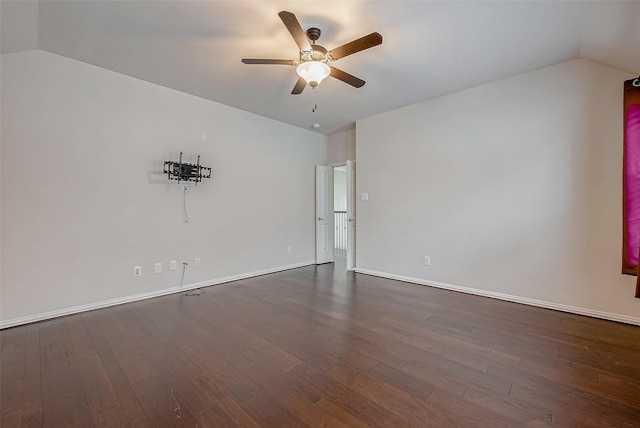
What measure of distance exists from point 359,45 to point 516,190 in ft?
8.62

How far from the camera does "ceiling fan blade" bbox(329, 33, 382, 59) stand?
2.03m

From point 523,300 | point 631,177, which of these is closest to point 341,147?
point 523,300

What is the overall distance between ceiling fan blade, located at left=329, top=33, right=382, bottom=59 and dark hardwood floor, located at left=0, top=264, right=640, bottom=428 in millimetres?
2459

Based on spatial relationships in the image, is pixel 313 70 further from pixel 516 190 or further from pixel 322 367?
pixel 516 190

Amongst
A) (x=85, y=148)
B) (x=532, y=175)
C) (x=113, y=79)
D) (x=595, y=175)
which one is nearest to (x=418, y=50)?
(x=532, y=175)

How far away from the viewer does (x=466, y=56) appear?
286cm

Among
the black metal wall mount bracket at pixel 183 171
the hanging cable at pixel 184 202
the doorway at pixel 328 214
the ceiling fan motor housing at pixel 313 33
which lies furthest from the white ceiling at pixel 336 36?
the doorway at pixel 328 214

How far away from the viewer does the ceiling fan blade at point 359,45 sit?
2027 mm

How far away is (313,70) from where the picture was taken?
7.75 feet

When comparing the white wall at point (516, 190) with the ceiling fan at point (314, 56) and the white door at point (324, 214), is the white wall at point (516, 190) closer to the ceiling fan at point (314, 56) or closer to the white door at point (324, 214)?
the white door at point (324, 214)

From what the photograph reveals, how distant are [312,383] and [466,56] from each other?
135 inches

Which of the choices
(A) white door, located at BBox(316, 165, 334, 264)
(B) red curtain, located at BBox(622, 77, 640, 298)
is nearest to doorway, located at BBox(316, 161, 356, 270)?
(A) white door, located at BBox(316, 165, 334, 264)

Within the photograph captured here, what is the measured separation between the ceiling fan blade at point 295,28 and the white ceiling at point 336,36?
26 centimetres

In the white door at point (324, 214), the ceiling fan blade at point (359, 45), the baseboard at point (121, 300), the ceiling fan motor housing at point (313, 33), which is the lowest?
the baseboard at point (121, 300)
